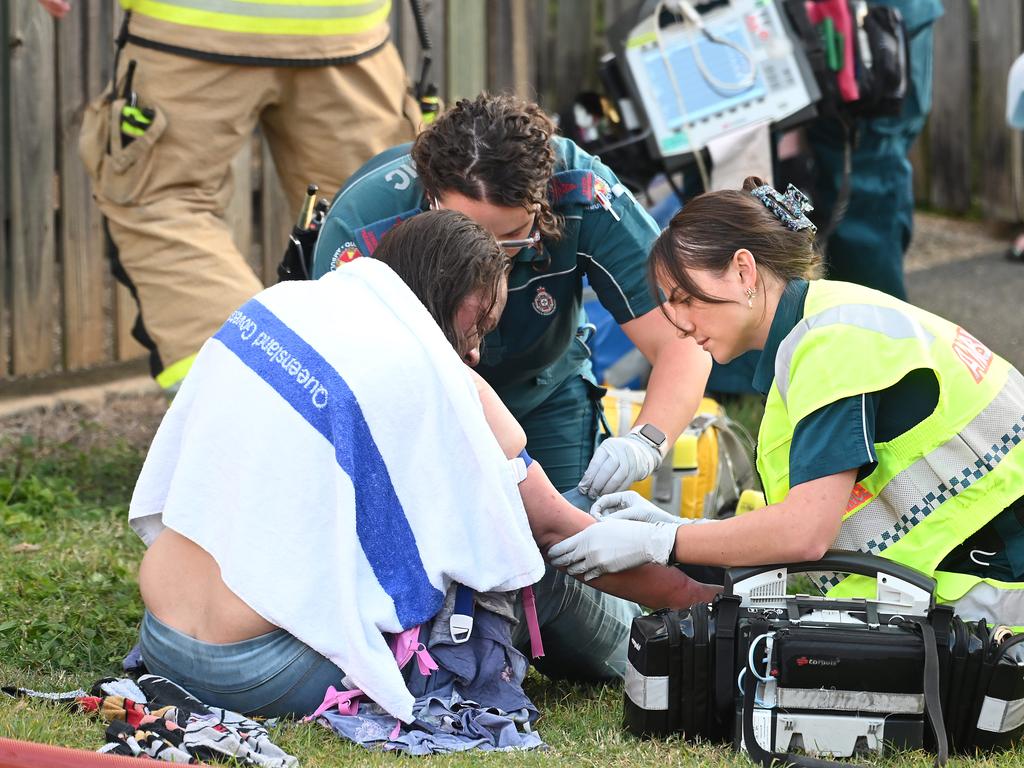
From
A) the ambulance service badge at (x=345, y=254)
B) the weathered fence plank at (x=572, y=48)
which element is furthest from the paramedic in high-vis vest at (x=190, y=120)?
the weathered fence plank at (x=572, y=48)

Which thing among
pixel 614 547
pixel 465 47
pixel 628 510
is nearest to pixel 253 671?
pixel 614 547

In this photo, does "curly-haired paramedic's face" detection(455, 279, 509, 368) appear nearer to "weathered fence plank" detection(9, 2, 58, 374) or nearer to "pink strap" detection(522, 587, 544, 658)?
"pink strap" detection(522, 587, 544, 658)

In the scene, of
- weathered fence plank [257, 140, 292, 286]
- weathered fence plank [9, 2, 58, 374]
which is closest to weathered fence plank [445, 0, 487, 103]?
weathered fence plank [257, 140, 292, 286]

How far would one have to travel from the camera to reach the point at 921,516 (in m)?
2.74

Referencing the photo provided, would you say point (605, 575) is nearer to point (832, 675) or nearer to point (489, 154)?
point (832, 675)

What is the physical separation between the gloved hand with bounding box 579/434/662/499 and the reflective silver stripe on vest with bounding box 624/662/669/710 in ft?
2.47

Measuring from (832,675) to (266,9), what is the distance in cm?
266

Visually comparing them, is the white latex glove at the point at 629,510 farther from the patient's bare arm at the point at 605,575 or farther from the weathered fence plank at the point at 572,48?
the weathered fence plank at the point at 572,48

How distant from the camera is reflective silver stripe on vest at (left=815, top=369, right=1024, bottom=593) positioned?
271 cm

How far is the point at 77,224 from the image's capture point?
5359mm

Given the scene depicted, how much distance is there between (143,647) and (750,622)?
1.15 m

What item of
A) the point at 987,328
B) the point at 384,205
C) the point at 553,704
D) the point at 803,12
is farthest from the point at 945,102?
the point at 553,704

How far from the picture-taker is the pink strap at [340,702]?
262 centimetres

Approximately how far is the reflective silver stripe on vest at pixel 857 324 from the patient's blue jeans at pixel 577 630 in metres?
0.63
